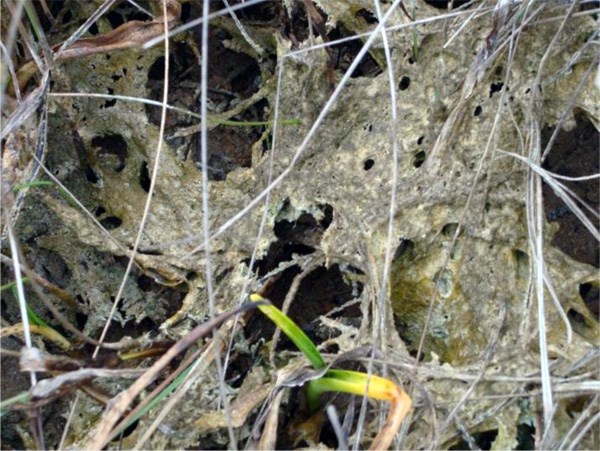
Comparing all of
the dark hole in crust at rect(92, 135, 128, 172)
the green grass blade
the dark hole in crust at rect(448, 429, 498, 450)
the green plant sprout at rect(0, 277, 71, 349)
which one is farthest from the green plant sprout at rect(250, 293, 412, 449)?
the dark hole in crust at rect(92, 135, 128, 172)

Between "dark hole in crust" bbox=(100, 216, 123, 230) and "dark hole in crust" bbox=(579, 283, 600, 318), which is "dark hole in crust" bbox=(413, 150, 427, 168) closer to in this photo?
"dark hole in crust" bbox=(579, 283, 600, 318)

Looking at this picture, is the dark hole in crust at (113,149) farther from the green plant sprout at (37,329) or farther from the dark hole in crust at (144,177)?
the green plant sprout at (37,329)

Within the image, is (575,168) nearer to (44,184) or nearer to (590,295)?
(590,295)

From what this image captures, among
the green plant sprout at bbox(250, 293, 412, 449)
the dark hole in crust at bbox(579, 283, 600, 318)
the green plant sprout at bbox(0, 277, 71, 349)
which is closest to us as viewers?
the green plant sprout at bbox(250, 293, 412, 449)

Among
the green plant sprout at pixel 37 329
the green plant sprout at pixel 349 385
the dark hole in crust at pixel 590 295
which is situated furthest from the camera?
the dark hole in crust at pixel 590 295

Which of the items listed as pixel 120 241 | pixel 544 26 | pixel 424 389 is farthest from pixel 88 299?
pixel 544 26

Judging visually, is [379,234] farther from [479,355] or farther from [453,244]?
[479,355]

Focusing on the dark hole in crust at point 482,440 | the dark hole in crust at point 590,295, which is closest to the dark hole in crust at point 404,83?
the dark hole in crust at point 590,295

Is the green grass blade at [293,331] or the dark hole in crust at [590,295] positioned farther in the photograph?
the dark hole in crust at [590,295]

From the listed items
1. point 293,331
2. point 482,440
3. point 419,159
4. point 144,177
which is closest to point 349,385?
point 293,331
